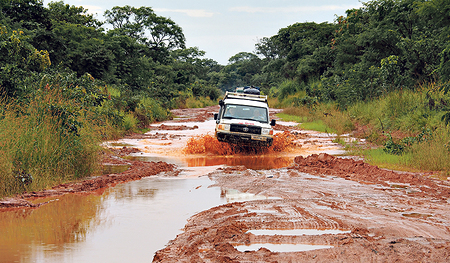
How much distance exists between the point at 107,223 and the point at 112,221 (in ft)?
0.43

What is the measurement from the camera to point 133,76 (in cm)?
3766

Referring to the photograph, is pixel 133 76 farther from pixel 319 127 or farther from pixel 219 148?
pixel 219 148

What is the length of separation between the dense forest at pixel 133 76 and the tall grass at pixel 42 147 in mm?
25

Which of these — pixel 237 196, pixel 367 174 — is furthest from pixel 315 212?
pixel 367 174

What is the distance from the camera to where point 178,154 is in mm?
16250

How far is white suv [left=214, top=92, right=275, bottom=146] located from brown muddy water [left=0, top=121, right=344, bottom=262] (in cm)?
420

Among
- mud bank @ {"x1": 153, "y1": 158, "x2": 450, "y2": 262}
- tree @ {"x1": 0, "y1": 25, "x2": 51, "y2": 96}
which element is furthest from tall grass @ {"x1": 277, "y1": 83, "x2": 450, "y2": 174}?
tree @ {"x1": 0, "y1": 25, "x2": 51, "y2": 96}

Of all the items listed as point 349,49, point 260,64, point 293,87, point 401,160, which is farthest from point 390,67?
point 260,64

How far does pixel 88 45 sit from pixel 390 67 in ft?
61.8

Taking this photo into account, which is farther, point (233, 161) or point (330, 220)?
point (233, 161)

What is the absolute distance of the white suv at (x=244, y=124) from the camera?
15461 mm

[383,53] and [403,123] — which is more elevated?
[383,53]

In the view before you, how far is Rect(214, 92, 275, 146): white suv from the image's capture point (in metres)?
15.5

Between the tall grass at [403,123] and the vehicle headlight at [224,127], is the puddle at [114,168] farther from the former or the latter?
the tall grass at [403,123]
